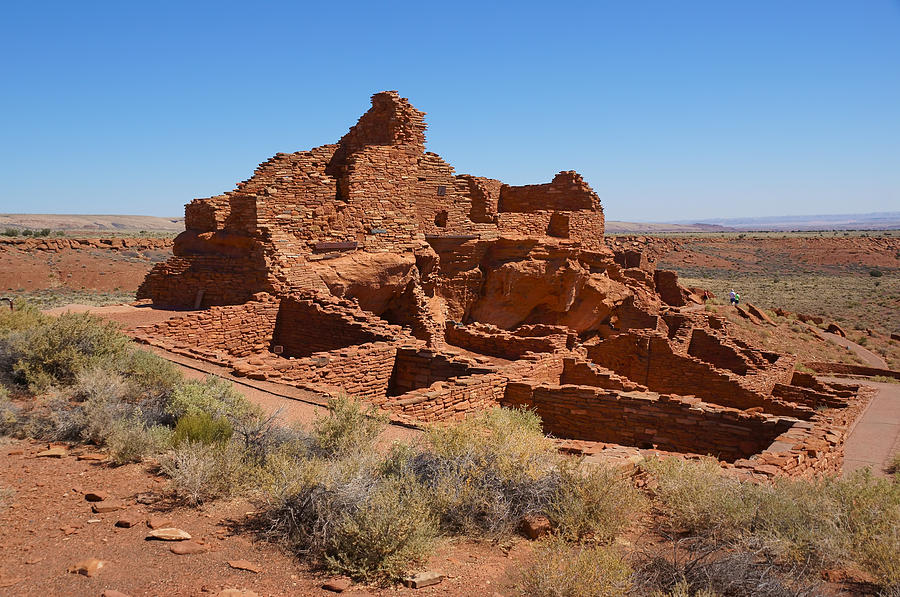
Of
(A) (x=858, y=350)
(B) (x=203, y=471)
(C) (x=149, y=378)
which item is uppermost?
(C) (x=149, y=378)

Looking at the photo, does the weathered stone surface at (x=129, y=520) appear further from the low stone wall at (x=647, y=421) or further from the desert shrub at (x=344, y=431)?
the low stone wall at (x=647, y=421)

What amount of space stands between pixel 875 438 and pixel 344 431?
9.29 m

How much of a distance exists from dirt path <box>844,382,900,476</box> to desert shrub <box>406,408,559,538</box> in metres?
5.45

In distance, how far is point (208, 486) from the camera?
5.00 meters

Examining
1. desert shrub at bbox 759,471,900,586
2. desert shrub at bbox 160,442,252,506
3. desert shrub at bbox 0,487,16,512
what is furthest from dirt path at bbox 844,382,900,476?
desert shrub at bbox 0,487,16,512

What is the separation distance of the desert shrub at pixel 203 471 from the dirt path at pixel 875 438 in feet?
25.7

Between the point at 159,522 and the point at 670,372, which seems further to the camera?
the point at 670,372

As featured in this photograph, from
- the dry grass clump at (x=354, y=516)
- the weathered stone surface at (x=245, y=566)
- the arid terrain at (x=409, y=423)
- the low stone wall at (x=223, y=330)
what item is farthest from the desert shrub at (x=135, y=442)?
the low stone wall at (x=223, y=330)

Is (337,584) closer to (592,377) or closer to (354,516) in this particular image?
(354,516)

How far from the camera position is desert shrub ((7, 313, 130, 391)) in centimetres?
725

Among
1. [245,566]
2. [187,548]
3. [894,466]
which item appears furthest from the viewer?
[894,466]

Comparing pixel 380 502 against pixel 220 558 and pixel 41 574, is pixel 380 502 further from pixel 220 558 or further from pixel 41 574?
pixel 41 574

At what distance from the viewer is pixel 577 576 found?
12.0 ft

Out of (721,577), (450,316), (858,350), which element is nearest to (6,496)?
(721,577)
